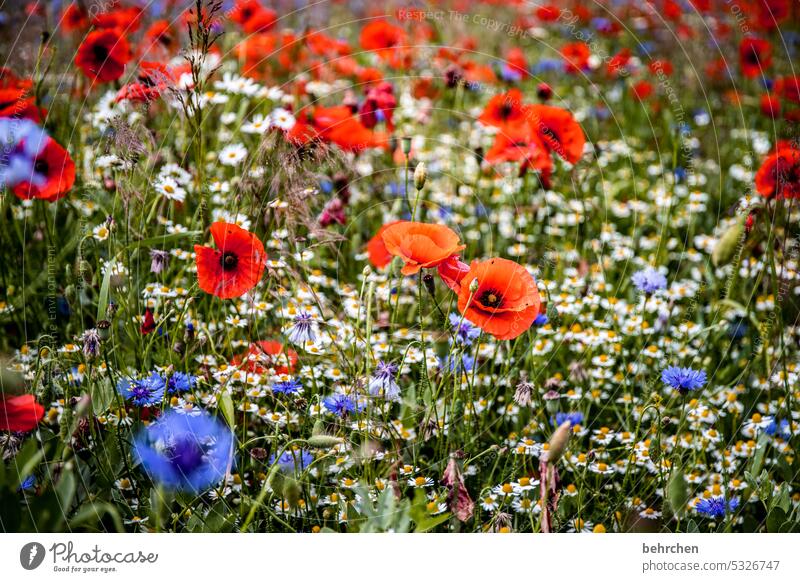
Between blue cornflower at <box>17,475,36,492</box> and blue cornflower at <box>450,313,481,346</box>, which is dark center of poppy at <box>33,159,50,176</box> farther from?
blue cornflower at <box>450,313,481,346</box>

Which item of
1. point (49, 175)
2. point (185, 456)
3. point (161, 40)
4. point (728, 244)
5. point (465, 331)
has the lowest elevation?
point (185, 456)

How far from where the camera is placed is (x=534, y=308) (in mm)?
852

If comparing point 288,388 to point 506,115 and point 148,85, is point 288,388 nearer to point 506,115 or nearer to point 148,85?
point 148,85

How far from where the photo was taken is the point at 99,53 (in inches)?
45.8

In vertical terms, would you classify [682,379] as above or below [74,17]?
below

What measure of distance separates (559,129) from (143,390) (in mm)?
675

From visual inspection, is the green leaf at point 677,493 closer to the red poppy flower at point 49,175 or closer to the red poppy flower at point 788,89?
the red poppy flower at point 49,175

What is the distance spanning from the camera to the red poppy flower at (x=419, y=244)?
2.67 ft

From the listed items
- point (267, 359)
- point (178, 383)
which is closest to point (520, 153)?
point (267, 359)

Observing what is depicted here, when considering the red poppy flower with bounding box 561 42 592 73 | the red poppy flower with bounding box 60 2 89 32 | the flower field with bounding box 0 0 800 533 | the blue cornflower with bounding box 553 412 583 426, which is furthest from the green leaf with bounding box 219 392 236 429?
the red poppy flower with bounding box 561 42 592 73

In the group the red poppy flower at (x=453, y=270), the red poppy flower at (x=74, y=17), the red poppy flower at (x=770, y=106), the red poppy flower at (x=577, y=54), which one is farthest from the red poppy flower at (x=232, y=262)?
the red poppy flower at (x=770, y=106)

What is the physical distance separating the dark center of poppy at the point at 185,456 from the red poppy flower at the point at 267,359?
14cm

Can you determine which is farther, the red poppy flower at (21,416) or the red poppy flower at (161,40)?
the red poppy flower at (161,40)
